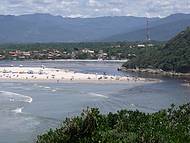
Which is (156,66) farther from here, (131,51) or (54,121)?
(54,121)

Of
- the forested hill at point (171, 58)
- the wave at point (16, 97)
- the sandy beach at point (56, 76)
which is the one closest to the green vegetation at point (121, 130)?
the wave at point (16, 97)

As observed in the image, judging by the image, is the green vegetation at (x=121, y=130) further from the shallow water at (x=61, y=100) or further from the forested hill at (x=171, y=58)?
the forested hill at (x=171, y=58)

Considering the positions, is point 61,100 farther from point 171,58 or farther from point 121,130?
point 171,58

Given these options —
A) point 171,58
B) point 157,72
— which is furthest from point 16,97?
point 171,58

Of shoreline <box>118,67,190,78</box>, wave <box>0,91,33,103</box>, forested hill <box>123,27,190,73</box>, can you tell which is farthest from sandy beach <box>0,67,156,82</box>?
wave <box>0,91,33,103</box>

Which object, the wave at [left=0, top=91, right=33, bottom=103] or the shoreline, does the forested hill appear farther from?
the wave at [left=0, top=91, right=33, bottom=103]

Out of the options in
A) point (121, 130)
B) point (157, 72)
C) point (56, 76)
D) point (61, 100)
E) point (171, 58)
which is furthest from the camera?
point (157, 72)
